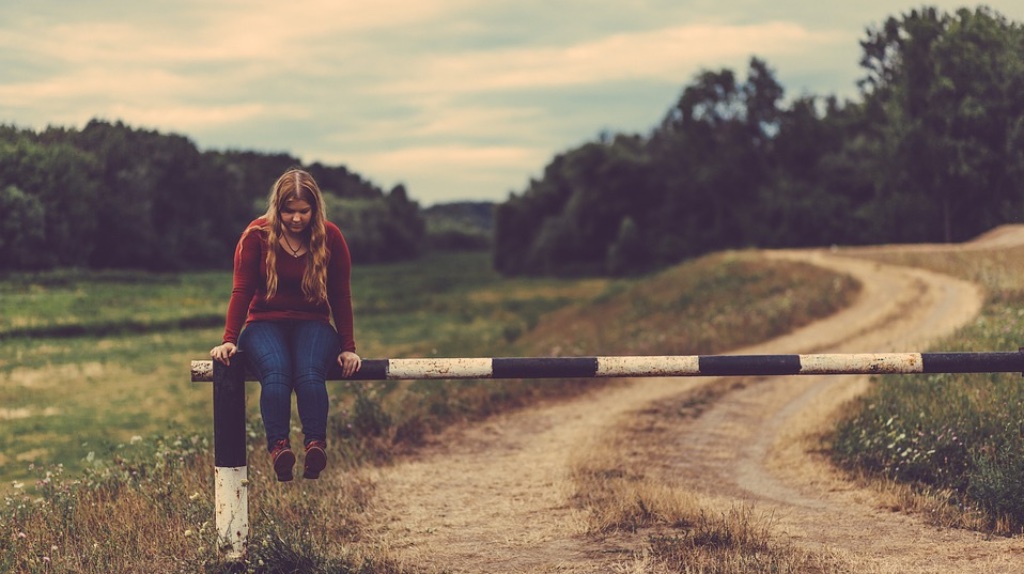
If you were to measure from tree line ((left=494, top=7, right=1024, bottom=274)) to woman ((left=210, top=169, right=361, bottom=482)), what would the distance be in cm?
4744

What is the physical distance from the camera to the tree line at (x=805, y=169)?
48.9 meters

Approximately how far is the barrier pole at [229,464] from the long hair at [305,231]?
539mm

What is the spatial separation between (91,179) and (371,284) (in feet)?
222

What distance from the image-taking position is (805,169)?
244 feet

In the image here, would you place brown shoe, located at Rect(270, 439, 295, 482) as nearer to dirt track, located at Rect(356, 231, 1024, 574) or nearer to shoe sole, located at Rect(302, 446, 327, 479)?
shoe sole, located at Rect(302, 446, 327, 479)

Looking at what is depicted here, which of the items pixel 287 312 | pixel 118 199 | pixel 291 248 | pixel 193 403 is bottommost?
pixel 193 403

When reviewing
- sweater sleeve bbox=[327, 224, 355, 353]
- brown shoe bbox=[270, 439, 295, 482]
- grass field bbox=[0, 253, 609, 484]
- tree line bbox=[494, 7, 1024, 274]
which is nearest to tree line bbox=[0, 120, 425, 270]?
grass field bbox=[0, 253, 609, 484]

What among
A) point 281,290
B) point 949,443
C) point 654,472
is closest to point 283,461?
point 281,290

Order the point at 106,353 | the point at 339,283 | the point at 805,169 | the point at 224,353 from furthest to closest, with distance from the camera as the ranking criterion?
the point at 805,169 < the point at 106,353 < the point at 339,283 < the point at 224,353

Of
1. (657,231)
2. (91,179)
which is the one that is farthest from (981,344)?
(657,231)

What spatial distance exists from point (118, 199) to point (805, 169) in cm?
6167

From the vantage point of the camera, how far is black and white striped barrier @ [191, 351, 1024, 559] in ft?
18.9

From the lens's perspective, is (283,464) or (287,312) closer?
(283,464)

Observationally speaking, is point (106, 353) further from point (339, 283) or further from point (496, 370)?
point (496, 370)
